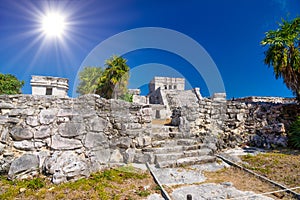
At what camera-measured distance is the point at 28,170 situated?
3275mm

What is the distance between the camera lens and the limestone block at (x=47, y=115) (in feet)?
12.4

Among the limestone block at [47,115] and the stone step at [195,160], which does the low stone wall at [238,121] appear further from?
the limestone block at [47,115]

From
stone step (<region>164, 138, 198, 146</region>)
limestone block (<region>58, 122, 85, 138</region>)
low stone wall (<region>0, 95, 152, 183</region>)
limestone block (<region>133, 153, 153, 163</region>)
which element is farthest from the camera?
stone step (<region>164, 138, 198, 146</region>)

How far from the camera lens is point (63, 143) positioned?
12.1ft

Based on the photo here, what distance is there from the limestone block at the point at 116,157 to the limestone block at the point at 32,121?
2012mm

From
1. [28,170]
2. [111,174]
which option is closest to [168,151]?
[111,174]

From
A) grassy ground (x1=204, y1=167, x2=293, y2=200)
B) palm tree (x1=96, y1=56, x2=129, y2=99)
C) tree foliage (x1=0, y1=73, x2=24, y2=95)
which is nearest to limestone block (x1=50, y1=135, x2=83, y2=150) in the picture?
grassy ground (x1=204, y1=167, x2=293, y2=200)

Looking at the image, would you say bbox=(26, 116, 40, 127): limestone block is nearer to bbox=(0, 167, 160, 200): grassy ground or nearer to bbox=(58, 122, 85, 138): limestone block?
bbox=(58, 122, 85, 138): limestone block

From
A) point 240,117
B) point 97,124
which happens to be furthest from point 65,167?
point 240,117

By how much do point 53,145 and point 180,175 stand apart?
10.0ft

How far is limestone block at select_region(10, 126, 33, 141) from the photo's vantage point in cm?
355

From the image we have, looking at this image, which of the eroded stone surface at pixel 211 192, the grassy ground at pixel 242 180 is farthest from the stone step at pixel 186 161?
the eroded stone surface at pixel 211 192

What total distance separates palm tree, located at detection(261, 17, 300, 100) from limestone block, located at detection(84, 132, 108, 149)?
7.57m

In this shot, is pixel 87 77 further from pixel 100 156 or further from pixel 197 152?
pixel 197 152
